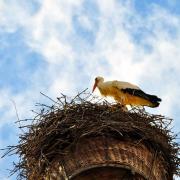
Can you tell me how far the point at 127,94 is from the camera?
7383 millimetres

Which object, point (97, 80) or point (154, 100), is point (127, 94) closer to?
point (154, 100)

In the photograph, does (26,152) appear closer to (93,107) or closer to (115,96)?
(93,107)

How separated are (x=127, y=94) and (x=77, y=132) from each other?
2107 millimetres

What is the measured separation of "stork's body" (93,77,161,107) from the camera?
7.14 m

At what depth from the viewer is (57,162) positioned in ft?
17.6

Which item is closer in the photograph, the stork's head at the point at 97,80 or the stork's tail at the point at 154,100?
the stork's tail at the point at 154,100

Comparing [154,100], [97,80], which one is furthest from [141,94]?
[97,80]

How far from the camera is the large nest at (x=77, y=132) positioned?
5409 mm

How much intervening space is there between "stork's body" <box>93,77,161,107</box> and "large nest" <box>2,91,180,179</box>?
3.84 feet

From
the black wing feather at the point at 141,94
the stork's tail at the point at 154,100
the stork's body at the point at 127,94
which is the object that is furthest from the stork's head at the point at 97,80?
the stork's tail at the point at 154,100

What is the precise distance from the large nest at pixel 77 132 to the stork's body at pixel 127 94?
3.84 feet

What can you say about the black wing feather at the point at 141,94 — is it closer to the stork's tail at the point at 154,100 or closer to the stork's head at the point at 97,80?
the stork's tail at the point at 154,100

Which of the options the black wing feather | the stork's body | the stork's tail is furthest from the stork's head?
the stork's tail

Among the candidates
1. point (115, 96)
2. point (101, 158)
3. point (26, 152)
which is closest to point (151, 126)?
point (101, 158)
